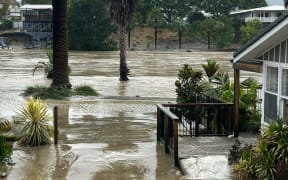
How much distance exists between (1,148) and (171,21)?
10111 cm

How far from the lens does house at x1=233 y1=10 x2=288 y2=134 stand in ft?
41.2

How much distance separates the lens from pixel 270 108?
45.8 feet

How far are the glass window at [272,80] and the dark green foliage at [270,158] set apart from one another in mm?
3718

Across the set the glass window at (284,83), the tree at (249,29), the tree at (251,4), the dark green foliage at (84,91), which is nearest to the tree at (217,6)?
the tree at (251,4)

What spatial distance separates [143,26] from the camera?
351ft

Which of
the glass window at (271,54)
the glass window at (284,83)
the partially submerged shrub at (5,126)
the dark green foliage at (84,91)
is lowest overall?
the partially submerged shrub at (5,126)

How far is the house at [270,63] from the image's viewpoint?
12.5 metres

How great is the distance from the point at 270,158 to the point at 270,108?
4401 mm

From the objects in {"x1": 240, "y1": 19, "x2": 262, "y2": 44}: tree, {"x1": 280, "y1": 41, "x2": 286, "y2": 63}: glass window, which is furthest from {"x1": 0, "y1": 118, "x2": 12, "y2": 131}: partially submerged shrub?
{"x1": 240, "y1": 19, "x2": 262, "y2": 44}: tree

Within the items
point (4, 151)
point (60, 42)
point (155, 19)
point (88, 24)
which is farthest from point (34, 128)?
point (155, 19)

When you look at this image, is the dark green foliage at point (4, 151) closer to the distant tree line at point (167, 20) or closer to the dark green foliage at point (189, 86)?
the dark green foliage at point (189, 86)

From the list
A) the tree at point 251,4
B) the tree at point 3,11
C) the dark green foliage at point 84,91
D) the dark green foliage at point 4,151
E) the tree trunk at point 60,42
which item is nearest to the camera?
the dark green foliage at point 4,151

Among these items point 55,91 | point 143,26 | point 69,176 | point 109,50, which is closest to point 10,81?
point 55,91

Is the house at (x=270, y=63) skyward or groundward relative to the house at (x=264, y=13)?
groundward
